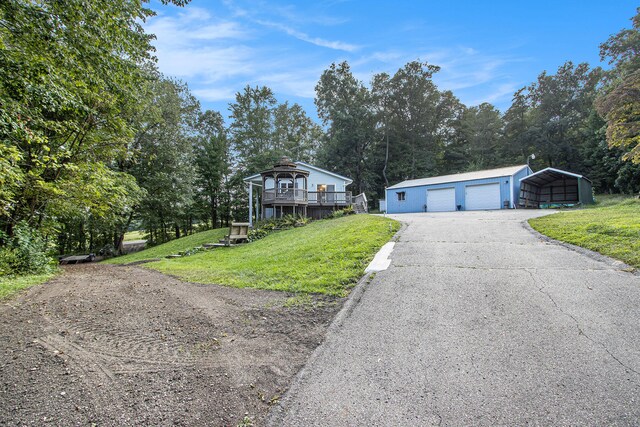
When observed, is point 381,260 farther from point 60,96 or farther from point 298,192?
point 298,192

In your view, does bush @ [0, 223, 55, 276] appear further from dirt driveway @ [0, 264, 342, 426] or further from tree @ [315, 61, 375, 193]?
tree @ [315, 61, 375, 193]

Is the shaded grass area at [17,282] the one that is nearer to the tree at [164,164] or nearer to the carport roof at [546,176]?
Answer: the tree at [164,164]

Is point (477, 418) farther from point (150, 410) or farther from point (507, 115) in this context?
point (507, 115)

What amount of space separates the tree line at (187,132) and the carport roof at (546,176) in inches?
175

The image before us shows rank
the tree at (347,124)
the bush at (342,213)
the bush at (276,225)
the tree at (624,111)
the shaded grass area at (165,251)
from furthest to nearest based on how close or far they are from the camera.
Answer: the tree at (347,124)
the bush at (342,213)
the bush at (276,225)
the shaded grass area at (165,251)
the tree at (624,111)

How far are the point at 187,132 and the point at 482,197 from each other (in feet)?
85.8

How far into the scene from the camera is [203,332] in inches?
130

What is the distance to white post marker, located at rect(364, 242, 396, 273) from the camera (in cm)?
562

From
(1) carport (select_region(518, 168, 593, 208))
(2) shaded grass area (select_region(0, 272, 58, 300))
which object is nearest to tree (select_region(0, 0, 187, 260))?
(2) shaded grass area (select_region(0, 272, 58, 300))

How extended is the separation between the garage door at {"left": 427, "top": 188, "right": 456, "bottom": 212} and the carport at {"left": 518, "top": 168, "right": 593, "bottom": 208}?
4.48 metres

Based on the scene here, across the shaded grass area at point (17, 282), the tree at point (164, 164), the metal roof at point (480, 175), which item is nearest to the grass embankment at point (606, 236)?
the shaded grass area at point (17, 282)

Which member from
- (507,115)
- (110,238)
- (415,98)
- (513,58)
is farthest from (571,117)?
(110,238)

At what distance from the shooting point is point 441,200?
2302cm

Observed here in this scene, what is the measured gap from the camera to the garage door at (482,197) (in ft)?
67.2
